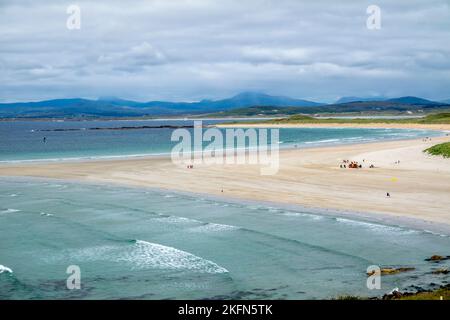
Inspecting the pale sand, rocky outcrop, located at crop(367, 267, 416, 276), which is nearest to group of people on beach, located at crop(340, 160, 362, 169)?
the pale sand

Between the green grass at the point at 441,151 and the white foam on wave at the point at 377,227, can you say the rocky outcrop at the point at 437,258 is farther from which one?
the green grass at the point at 441,151

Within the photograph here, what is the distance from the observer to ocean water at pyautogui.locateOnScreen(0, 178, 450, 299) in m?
14.5

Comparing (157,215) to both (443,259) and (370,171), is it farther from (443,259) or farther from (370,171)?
(370,171)

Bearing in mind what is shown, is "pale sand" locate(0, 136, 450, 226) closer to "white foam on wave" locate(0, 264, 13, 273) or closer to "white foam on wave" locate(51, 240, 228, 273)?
"white foam on wave" locate(51, 240, 228, 273)

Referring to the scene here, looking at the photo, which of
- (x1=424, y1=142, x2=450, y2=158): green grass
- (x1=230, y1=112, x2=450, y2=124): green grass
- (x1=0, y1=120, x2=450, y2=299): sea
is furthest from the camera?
(x1=230, y1=112, x2=450, y2=124): green grass

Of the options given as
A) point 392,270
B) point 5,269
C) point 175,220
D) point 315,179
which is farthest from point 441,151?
point 5,269

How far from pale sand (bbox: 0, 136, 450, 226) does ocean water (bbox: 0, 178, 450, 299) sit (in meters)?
3.10

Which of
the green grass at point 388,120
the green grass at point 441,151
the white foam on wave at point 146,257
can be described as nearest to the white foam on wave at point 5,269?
the white foam on wave at point 146,257

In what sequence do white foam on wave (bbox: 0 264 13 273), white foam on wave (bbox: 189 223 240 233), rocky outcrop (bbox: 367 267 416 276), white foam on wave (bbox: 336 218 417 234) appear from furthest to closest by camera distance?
white foam on wave (bbox: 189 223 240 233), white foam on wave (bbox: 336 218 417 234), white foam on wave (bbox: 0 264 13 273), rocky outcrop (bbox: 367 267 416 276)

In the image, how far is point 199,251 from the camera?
18.7 metres

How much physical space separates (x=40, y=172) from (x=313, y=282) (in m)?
33.9

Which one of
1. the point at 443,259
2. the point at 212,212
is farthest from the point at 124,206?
the point at 443,259

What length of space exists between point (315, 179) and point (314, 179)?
2.7 inches

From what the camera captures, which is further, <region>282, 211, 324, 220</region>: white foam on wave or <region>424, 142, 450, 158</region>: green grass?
<region>424, 142, 450, 158</region>: green grass
